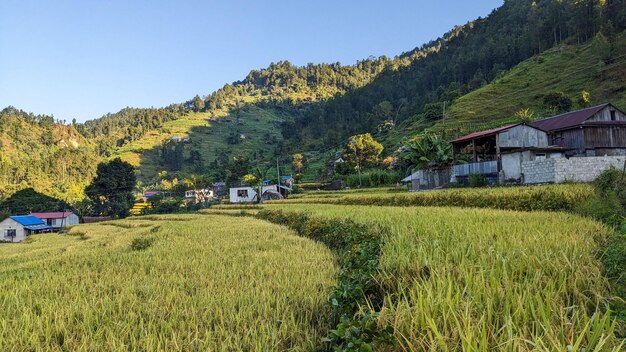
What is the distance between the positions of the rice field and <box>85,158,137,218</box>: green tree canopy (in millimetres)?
65205

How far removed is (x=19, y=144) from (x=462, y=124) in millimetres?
129943

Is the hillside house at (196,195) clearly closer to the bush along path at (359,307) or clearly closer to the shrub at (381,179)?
the shrub at (381,179)

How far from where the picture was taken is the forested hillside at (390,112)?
6112 centimetres

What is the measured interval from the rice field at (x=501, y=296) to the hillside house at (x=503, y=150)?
1814cm

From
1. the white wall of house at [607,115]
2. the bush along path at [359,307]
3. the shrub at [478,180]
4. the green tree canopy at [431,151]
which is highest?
the white wall of house at [607,115]

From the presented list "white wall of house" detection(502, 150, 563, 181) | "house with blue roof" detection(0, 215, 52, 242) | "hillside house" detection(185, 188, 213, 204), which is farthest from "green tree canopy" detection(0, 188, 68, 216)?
"white wall of house" detection(502, 150, 563, 181)

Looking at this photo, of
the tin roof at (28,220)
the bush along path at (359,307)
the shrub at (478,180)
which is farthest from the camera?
the tin roof at (28,220)

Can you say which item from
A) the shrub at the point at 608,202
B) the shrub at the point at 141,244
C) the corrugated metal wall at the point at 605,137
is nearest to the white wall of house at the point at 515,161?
the shrub at the point at 608,202

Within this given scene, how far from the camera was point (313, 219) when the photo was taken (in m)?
13.0

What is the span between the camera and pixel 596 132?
29.1 m

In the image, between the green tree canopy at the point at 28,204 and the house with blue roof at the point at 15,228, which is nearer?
the house with blue roof at the point at 15,228

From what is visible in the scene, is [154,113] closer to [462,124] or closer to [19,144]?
[19,144]

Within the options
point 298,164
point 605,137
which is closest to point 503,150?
point 605,137

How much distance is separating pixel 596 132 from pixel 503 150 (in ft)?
34.1
